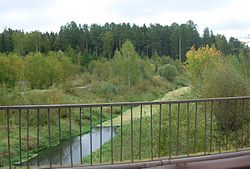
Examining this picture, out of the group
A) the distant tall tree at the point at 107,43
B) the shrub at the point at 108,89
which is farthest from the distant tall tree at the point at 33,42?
the shrub at the point at 108,89

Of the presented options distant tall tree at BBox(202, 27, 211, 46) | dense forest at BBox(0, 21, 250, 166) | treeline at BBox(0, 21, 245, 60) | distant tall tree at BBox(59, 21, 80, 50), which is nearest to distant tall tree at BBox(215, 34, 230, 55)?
treeline at BBox(0, 21, 245, 60)

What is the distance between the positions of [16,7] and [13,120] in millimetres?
4932

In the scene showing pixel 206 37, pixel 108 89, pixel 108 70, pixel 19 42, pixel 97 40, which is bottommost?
pixel 108 89

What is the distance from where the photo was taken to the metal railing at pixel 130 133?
4.27 metres

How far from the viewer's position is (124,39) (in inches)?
1869

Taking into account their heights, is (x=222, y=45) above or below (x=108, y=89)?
above

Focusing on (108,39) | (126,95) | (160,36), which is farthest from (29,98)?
(160,36)

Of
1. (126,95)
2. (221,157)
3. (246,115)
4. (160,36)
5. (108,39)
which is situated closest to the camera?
(221,157)

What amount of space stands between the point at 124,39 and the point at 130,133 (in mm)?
40127

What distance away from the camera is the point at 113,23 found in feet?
167

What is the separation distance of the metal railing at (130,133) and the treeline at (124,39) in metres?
22.8

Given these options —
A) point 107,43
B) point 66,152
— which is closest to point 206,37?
point 107,43

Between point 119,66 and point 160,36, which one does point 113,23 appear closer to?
point 160,36

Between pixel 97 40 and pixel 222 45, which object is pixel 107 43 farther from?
pixel 222 45
